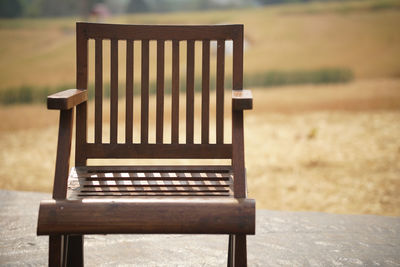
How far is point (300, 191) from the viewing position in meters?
5.62

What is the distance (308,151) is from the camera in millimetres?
7309

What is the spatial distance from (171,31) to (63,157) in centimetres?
71

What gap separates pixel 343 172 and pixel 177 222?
4.74 metres

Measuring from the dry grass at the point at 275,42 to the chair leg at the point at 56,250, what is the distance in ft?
40.8

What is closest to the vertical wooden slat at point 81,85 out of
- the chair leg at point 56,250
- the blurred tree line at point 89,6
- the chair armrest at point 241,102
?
the chair leg at point 56,250

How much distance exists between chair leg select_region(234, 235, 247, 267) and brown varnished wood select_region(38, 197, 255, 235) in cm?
12

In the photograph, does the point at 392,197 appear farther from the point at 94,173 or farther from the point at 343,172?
the point at 94,173

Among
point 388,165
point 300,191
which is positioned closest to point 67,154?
point 300,191

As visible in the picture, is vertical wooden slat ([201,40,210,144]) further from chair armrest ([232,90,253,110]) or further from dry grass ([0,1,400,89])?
dry grass ([0,1,400,89])

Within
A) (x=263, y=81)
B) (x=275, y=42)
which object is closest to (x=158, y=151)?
(x=263, y=81)

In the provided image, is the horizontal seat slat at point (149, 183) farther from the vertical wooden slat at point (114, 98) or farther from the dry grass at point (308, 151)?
the dry grass at point (308, 151)

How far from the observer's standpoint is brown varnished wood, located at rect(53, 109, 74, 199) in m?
1.85

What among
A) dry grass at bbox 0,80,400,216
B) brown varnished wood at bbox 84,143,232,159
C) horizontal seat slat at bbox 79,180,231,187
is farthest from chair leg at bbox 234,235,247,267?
dry grass at bbox 0,80,400,216

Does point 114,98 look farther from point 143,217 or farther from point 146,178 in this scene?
point 143,217
